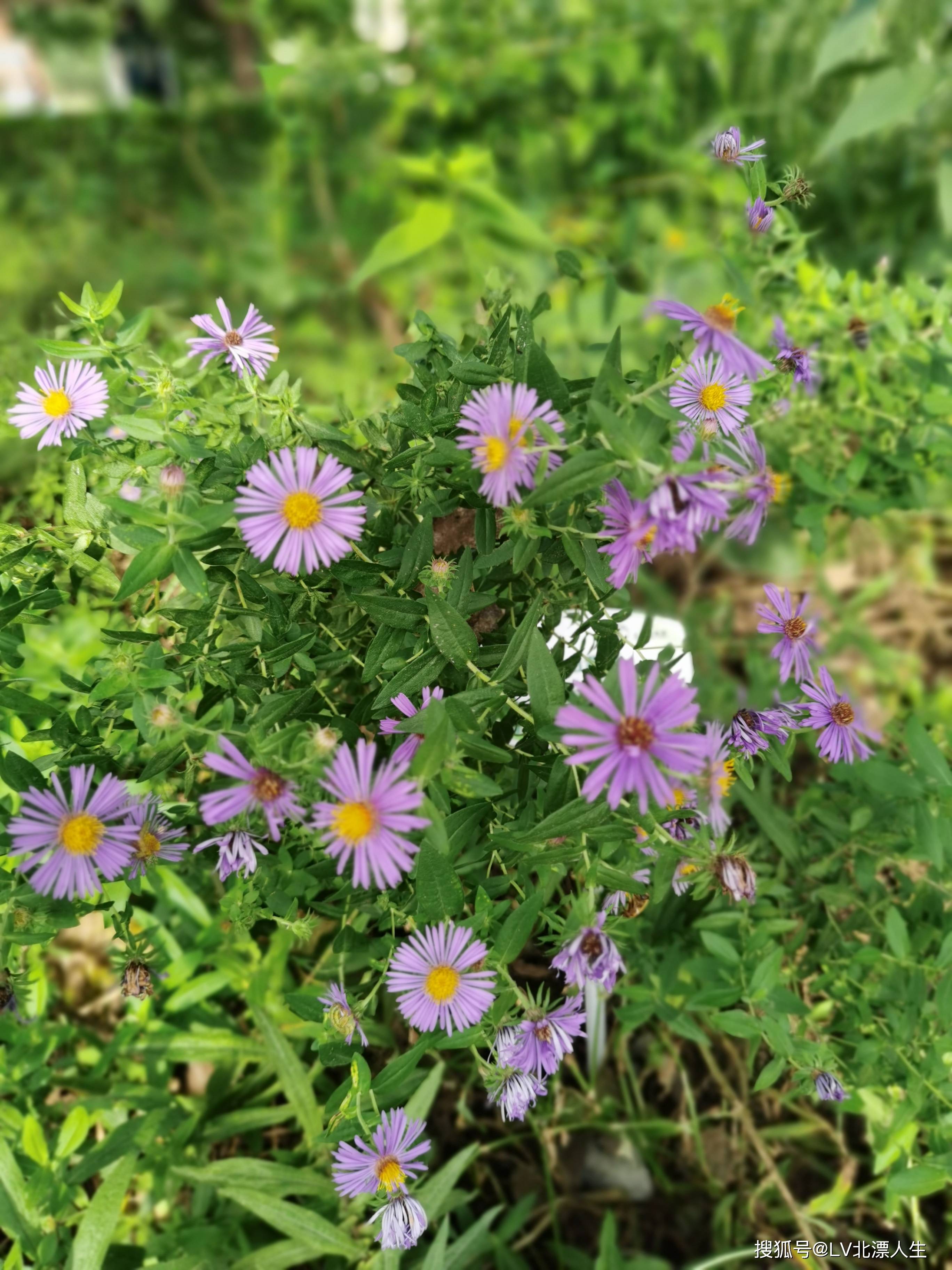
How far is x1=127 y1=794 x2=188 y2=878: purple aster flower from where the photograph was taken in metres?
0.56

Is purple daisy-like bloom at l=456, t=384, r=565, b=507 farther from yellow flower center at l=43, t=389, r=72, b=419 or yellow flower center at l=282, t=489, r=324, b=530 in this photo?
yellow flower center at l=43, t=389, r=72, b=419

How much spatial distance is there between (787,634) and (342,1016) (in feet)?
1.30

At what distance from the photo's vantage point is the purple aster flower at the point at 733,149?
1.90 feet

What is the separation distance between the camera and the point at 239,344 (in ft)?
2.10

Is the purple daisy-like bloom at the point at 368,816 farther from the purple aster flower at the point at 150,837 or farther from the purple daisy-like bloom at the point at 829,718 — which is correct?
the purple daisy-like bloom at the point at 829,718

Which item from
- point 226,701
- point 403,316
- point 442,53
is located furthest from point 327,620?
point 442,53

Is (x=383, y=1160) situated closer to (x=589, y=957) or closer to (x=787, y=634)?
(x=589, y=957)

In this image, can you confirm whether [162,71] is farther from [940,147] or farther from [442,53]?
[940,147]

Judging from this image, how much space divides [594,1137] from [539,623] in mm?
633

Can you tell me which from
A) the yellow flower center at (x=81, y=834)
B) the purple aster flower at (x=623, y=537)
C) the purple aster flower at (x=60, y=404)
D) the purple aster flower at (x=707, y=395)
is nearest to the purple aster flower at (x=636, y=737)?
the purple aster flower at (x=623, y=537)

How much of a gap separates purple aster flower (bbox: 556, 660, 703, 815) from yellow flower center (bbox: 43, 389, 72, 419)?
0.40 m

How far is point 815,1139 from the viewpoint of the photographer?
94 cm

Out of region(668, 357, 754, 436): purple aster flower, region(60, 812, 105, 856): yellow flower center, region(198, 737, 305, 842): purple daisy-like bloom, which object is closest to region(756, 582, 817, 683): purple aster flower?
region(668, 357, 754, 436): purple aster flower

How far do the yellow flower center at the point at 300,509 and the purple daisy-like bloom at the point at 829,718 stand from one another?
0.37 metres
